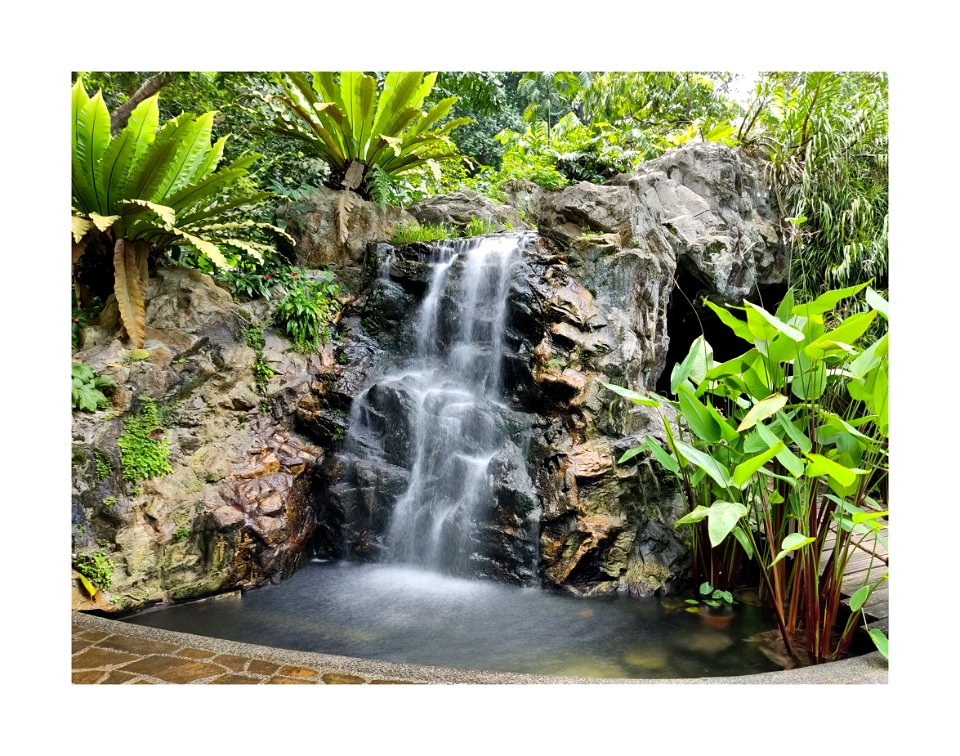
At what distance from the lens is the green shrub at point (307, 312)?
455cm

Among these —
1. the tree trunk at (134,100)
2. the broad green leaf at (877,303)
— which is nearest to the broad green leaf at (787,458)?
the broad green leaf at (877,303)

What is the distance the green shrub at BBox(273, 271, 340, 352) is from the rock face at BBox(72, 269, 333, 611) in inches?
5.4

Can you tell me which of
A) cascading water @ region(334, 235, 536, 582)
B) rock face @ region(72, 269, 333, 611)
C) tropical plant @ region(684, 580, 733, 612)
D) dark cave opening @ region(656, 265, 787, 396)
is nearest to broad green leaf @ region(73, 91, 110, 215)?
rock face @ region(72, 269, 333, 611)

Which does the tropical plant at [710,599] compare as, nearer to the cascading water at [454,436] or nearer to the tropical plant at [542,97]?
the cascading water at [454,436]

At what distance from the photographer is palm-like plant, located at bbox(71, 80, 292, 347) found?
330 centimetres

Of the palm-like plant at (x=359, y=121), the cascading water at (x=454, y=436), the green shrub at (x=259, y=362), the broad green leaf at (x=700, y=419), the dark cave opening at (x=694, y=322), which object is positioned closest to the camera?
the broad green leaf at (x=700, y=419)

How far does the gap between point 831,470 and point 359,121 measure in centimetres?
456

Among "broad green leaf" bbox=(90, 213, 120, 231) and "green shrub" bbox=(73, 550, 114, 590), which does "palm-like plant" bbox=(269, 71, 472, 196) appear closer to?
"broad green leaf" bbox=(90, 213, 120, 231)

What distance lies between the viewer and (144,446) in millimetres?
3533

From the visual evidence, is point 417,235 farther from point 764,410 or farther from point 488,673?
point 488,673

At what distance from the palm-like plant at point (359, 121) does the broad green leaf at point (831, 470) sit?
156 inches

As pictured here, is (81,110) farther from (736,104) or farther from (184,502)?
(736,104)

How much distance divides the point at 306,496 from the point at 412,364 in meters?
1.43
